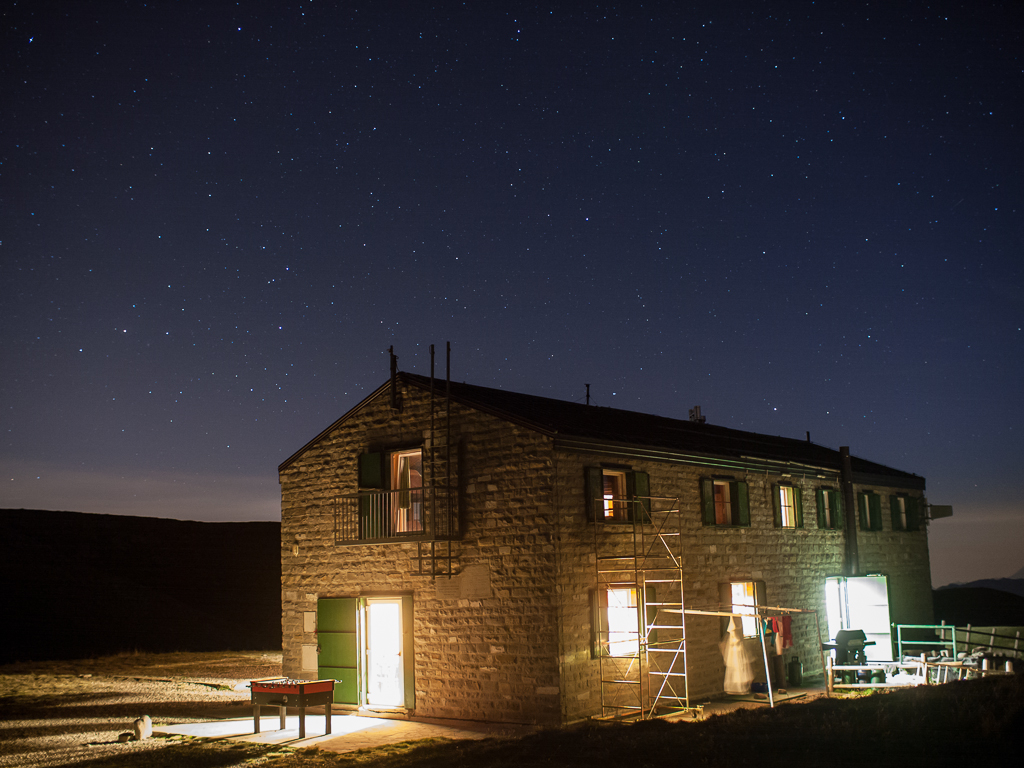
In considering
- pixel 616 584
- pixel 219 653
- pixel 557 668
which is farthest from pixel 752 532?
pixel 219 653

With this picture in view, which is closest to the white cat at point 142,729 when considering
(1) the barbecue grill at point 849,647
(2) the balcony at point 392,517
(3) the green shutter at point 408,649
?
(3) the green shutter at point 408,649

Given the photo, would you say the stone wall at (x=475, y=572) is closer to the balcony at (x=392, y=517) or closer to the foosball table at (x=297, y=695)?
the balcony at (x=392, y=517)

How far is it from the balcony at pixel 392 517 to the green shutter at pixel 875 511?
14100 mm

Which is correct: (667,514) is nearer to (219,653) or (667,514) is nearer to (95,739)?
(95,739)

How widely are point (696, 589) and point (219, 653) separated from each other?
24809 mm

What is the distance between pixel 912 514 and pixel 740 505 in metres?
10.1

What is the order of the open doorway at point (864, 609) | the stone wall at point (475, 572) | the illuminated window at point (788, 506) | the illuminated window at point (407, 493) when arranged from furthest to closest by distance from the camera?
the open doorway at point (864, 609) < the illuminated window at point (788, 506) < the illuminated window at point (407, 493) < the stone wall at point (475, 572)

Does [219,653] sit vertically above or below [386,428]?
below

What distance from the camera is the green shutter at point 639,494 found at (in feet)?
55.7

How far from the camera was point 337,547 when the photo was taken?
59.9 feet

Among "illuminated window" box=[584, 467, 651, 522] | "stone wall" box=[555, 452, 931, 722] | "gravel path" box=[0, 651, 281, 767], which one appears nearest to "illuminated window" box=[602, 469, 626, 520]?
"illuminated window" box=[584, 467, 651, 522]

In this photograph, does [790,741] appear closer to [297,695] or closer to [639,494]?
[639,494]

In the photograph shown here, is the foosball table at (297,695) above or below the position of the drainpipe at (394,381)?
below

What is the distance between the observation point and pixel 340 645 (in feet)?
58.0
